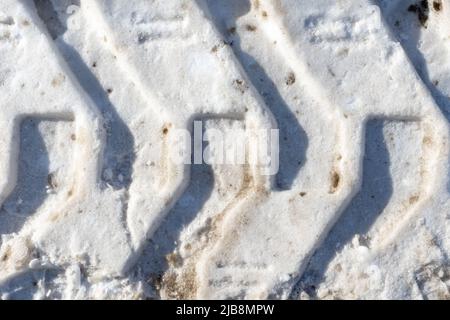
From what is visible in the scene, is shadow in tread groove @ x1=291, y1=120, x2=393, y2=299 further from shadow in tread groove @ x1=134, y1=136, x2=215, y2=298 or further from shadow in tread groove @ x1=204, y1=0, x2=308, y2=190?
shadow in tread groove @ x1=134, y1=136, x2=215, y2=298

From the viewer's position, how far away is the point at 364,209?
1.30 metres

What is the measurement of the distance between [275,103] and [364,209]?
0.30 meters

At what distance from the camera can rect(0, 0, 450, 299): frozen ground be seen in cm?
127

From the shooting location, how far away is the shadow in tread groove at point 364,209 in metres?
1.28

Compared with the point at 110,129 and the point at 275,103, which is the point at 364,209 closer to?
the point at 275,103

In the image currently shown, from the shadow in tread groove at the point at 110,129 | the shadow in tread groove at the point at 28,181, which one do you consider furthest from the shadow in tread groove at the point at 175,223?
the shadow in tread groove at the point at 28,181

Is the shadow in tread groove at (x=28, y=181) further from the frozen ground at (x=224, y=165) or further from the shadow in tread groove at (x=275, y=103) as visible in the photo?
the shadow in tread groove at (x=275, y=103)

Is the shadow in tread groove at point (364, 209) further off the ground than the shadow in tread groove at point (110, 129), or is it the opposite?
the shadow in tread groove at point (110, 129)

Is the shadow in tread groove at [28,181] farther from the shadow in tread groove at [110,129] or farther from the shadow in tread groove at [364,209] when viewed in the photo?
the shadow in tread groove at [364,209]

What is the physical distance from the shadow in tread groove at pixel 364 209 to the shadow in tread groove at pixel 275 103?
0.45ft

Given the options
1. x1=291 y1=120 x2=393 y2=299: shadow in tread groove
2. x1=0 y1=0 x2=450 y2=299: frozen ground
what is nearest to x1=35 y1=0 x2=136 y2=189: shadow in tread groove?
x1=0 y1=0 x2=450 y2=299: frozen ground

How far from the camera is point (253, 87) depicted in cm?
131

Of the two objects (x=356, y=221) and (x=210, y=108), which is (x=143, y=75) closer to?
(x=210, y=108)

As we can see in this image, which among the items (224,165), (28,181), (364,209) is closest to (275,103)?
(224,165)
